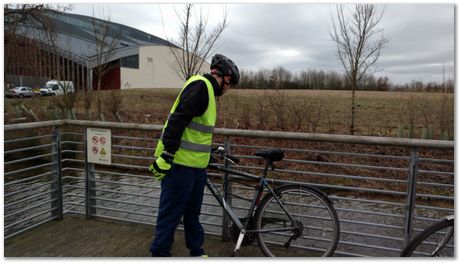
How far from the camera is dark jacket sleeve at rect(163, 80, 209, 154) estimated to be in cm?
296

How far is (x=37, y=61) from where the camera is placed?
13.9 metres

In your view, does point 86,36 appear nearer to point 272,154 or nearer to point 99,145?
point 99,145

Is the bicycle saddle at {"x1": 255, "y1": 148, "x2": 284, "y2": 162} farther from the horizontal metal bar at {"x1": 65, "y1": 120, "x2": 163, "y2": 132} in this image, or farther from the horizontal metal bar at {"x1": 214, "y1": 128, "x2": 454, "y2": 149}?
the horizontal metal bar at {"x1": 65, "y1": 120, "x2": 163, "y2": 132}

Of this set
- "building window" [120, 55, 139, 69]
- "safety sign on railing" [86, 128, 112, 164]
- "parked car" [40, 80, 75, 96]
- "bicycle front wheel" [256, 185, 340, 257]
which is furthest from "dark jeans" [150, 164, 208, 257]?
"building window" [120, 55, 139, 69]

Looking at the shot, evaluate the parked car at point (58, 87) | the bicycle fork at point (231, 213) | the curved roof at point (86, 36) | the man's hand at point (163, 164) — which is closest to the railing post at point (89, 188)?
the bicycle fork at point (231, 213)

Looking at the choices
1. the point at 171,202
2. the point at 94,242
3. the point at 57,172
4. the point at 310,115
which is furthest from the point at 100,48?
the point at 171,202

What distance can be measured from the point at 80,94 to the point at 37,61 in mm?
2140

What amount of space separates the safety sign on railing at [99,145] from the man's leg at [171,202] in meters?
1.47

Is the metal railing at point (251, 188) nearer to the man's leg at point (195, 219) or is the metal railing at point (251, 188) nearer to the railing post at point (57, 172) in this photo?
the railing post at point (57, 172)

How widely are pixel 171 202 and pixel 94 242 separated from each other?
1362 mm

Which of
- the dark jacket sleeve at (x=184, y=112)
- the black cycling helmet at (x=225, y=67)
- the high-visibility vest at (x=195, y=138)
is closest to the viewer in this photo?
the dark jacket sleeve at (x=184, y=112)

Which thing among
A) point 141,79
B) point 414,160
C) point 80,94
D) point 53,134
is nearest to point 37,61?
point 80,94

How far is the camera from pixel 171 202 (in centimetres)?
322

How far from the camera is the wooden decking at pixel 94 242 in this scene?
12.4 feet
